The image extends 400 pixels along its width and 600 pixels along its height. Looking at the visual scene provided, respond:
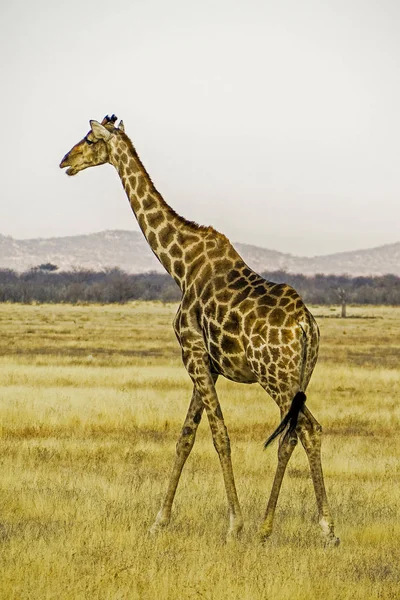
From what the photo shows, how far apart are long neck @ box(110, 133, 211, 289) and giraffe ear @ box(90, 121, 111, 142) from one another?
0.12m

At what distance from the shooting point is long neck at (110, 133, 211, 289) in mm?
9383

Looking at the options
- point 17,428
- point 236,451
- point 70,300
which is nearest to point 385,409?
point 236,451

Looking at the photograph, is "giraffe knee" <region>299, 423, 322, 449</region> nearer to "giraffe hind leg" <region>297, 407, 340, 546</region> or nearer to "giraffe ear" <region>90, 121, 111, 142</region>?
"giraffe hind leg" <region>297, 407, 340, 546</region>

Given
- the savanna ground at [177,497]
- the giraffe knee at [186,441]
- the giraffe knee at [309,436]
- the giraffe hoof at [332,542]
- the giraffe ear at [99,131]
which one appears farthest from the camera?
the giraffe ear at [99,131]

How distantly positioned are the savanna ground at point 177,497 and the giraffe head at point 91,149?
→ 10.8 feet

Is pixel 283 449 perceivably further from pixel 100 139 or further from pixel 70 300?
pixel 70 300

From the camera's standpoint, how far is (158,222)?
382 inches

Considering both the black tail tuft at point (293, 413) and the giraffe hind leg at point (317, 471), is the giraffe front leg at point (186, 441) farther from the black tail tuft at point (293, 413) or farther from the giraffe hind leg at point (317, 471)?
the black tail tuft at point (293, 413)

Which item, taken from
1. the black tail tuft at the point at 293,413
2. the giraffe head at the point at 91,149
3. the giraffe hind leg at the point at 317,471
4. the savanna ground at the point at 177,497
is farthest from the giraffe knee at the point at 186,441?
the giraffe head at the point at 91,149

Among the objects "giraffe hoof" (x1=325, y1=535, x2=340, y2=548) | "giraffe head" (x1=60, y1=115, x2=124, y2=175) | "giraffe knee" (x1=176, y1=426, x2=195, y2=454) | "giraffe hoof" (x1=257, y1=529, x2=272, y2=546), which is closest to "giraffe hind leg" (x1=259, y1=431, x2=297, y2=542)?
"giraffe hoof" (x1=257, y1=529, x2=272, y2=546)

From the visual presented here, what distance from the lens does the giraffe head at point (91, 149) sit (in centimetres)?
973

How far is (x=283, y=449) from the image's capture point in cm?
831

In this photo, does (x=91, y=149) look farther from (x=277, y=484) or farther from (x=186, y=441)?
(x=277, y=484)

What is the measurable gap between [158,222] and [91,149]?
99 centimetres
